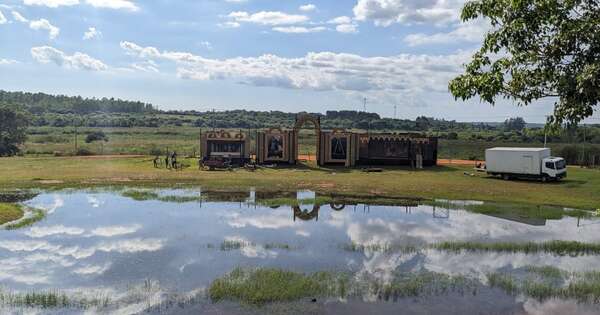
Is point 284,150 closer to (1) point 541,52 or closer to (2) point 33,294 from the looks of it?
(2) point 33,294

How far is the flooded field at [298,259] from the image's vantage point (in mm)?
14750

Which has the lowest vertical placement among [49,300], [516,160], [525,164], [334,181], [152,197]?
[49,300]

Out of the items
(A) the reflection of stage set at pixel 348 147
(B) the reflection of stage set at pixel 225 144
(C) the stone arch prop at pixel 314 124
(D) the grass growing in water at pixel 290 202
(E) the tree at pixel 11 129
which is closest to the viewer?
(D) the grass growing in water at pixel 290 202

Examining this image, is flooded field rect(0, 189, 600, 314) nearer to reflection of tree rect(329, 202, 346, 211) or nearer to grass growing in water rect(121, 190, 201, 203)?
reflection of tree rect(329, 202, 346, 211)

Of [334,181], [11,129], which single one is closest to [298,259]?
[334,181]

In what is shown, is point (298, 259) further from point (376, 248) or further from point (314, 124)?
point (314, 124)

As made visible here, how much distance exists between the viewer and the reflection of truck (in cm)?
4162

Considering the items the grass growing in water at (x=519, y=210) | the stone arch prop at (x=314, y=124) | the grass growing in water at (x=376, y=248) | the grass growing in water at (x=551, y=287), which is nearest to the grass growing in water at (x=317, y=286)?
the grass growing in water at (x=551, y=287)

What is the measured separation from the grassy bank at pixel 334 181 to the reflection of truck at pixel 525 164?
1.00 meters

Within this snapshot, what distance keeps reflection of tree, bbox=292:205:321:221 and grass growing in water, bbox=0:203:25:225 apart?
1343cm

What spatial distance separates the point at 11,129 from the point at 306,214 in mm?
56201

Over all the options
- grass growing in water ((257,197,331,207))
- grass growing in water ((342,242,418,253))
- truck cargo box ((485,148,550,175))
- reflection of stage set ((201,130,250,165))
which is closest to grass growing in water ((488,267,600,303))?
grass growing in water ((342,242,418,253))

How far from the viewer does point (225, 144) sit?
177ft

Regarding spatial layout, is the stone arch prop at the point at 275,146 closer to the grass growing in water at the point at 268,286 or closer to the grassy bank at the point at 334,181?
the grassy bank at the point at 334,181
